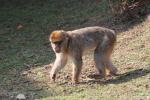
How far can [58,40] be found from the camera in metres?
10.1

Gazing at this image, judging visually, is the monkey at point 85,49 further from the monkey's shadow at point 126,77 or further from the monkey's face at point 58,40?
the monkey's shadow at point 126,77

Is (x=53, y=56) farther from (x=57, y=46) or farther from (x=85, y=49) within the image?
(x=57, y=46)

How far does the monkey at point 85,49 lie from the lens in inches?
412

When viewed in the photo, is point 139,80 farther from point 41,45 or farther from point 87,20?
point 87,20

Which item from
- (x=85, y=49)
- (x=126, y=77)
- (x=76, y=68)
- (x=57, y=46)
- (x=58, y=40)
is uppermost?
(x=58, y=40)

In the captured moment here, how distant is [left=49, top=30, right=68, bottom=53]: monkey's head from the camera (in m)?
10.1

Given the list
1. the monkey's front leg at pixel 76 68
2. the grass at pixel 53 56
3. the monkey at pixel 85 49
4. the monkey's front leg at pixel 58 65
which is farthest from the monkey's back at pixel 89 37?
the grass at pixel 53 56

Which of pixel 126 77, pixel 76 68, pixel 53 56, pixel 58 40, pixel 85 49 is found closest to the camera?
pixel 58 40

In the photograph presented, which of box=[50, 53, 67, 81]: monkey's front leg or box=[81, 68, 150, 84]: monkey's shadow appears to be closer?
box=[81, 68, 150, 84]: monkey's shadow

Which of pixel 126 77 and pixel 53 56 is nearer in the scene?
pixel 126 77

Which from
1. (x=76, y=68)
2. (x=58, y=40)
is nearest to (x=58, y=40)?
(x=58, y=40)

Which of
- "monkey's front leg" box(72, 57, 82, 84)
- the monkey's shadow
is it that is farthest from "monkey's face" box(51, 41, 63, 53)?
the monkey's shadow

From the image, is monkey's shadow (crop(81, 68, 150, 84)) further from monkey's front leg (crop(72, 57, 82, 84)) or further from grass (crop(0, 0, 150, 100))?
monkey's front leg (crop(72, 57, 82, 84))

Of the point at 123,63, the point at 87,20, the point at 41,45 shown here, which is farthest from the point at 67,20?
the point at 123,63
